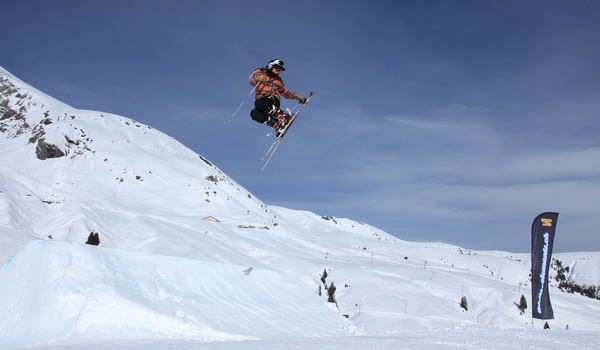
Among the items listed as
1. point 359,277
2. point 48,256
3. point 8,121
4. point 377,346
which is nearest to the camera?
point 377,346

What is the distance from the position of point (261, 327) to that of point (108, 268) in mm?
4742

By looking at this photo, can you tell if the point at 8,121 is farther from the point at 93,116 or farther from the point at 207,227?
the point at 207,227

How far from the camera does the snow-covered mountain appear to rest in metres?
8.84

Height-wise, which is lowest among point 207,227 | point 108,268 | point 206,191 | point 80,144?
point 108,268

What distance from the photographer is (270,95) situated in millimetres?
11414

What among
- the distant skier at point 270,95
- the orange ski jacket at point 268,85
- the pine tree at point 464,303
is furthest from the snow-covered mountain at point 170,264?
the orange ski jacket at point 268,85

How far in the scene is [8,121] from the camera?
60.7m

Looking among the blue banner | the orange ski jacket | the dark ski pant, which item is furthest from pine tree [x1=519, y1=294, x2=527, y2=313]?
the orange ski jacket

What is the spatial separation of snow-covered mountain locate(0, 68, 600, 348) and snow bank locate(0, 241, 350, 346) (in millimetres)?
36

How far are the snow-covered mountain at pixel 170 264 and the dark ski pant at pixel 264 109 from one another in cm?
555

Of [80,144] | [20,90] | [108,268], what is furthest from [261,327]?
[20,90]

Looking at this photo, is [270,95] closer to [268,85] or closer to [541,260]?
[268,85]

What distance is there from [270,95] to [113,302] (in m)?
6.98

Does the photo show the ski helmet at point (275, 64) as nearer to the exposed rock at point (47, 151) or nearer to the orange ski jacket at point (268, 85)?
the orange ski jacket at point (268, 85)
